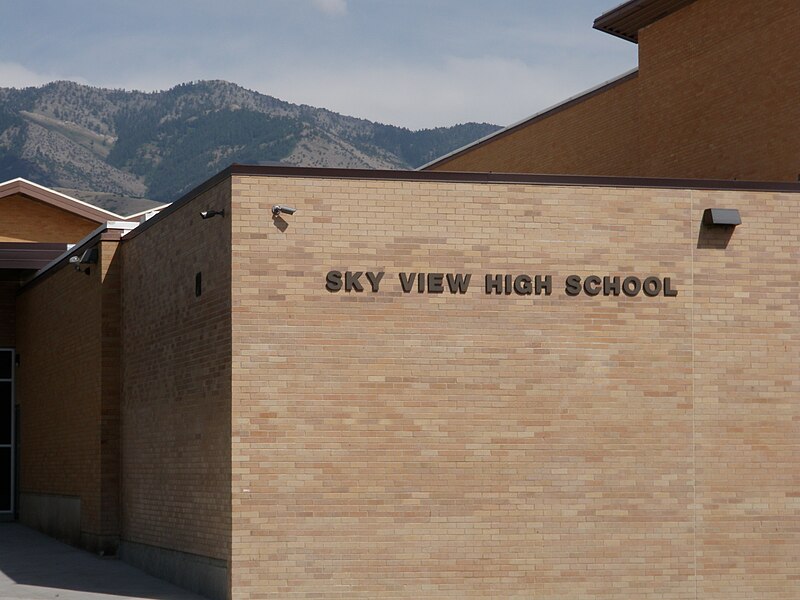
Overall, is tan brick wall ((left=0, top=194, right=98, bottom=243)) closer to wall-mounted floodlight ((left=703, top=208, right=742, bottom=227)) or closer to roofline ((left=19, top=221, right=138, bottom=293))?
roofline ((left=19, top=221, right=138, bottom=293))

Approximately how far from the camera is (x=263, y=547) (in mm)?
Result: 16031

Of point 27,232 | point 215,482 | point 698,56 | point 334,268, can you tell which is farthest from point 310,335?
point 27,232

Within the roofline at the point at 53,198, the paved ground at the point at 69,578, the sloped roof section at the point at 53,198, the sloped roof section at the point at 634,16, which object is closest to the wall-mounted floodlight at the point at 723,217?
the paved ground at the point at 69,578

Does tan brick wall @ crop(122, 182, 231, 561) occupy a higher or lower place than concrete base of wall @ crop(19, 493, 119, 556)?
higher

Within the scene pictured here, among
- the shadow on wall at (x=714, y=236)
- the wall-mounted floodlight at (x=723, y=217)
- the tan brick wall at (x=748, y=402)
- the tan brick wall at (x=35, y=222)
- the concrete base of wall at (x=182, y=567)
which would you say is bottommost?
the concrete base of wall at (x=182, y=567)

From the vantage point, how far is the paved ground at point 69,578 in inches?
701

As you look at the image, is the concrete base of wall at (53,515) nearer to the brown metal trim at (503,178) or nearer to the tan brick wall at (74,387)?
the tan brick wall at (74,387)

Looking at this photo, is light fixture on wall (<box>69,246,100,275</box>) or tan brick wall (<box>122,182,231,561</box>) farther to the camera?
light fixture on wall (<box>69,246,100,275</box>)

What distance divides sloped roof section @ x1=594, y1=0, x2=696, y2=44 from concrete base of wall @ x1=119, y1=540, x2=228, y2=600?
13.2 metres

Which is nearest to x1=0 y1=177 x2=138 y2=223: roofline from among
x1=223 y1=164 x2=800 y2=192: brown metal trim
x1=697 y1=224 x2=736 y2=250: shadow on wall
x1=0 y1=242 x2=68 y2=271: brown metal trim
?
x1=0 y1=242 x2=68 y2=271: brown metal trim

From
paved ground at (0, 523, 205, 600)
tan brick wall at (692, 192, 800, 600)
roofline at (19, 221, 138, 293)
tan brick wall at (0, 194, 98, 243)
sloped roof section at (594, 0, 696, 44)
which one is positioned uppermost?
sloped roof section at (594, 0, 696, 44)

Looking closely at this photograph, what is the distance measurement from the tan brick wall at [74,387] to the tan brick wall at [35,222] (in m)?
4.51

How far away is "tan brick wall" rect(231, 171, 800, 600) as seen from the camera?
53.1 ft

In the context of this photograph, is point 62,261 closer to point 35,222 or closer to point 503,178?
point 35,222
